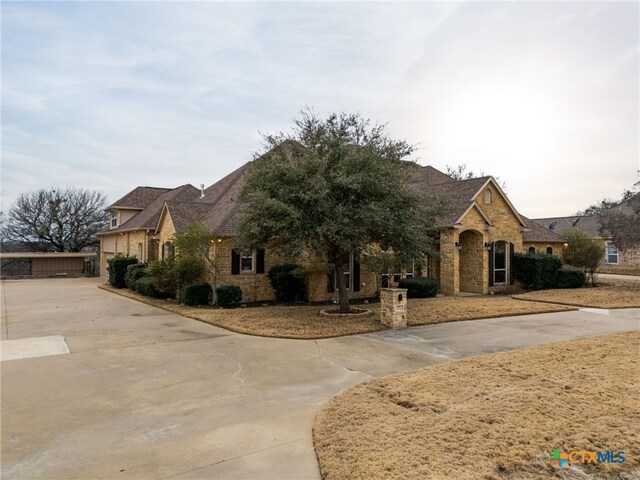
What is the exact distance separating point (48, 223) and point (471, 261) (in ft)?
127

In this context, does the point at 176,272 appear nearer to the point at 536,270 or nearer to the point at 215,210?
the point at 215,210

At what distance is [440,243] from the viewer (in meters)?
19.8

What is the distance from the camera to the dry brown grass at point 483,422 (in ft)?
12.6

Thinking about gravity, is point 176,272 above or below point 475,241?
below

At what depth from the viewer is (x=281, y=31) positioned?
12.8 m

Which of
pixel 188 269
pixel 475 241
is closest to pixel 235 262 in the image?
pixel 188 269

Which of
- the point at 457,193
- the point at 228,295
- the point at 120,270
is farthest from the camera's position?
the point at 120,270

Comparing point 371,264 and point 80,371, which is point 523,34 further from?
point 80,371

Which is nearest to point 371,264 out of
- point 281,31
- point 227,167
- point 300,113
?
point 300,113

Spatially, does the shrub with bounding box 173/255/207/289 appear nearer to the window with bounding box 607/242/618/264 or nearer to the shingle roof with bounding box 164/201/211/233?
the shingle roof with bounding box 164/201/211/233

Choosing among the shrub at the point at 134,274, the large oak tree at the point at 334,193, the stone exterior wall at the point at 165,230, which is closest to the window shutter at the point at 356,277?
the large oak tree at the point at 334,193

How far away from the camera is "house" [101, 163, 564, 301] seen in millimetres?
16766

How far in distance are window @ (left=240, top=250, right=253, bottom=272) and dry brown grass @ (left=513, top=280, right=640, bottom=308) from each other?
1214cm

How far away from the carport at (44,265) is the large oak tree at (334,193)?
98.1 feet
